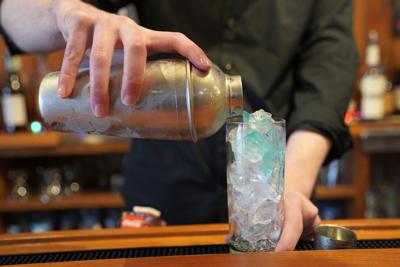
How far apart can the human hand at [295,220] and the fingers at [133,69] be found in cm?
27

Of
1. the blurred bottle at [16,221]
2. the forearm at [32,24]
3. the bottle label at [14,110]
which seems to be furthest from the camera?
the blurred bottle at [16,221]

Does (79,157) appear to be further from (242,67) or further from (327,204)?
(242,67)

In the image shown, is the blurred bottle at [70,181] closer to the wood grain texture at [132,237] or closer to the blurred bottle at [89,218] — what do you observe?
the blurred bottle at [89,218]

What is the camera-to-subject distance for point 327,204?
2.28m

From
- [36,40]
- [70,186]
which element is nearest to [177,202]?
[36,40]

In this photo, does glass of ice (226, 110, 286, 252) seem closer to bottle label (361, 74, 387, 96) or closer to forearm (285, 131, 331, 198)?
forearm (285, 131, 331, 198)

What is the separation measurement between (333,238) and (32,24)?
596 millimetres

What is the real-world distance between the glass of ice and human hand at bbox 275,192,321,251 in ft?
0.04

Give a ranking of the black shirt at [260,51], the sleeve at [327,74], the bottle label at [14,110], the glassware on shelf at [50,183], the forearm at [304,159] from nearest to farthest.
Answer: the forearm at [304,159], the sleeve at [327,74], the black shirt at [260,51], the bottle label at [14,110], the glassware on shelf at [50,183]

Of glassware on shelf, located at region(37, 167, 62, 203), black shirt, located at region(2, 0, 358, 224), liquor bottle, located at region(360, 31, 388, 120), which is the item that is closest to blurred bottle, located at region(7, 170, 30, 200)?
glassware on shelf, located at region(37, 167, 62, 203)

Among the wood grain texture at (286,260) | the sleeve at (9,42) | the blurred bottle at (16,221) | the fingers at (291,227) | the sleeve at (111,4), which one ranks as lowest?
the blurred bottle at (16,221)

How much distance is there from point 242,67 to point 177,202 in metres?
0.38

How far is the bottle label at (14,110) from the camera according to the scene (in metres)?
2.01

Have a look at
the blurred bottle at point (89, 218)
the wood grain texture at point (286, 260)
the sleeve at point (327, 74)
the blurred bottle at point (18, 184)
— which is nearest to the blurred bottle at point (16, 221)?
the blurred bottle at point (18, 184)
